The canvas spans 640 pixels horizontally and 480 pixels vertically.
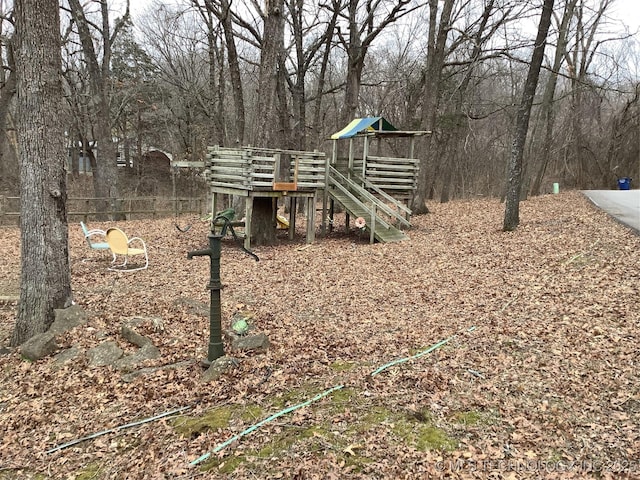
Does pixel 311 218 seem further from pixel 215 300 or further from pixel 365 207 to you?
pixel 215 300

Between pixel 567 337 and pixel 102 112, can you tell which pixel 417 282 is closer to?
pixel 567 337

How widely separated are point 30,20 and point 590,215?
12.9 metres

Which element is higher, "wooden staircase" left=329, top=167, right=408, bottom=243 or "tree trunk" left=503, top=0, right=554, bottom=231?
"tree trunk" left=503, top=0, right=554, bottom=231

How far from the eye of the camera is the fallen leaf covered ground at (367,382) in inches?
122

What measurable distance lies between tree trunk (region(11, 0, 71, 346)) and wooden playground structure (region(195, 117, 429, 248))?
5.04m

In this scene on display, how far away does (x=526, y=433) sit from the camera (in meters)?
3.26

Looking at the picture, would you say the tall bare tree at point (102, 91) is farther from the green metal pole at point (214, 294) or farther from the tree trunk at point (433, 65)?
the green metal pole at point (214, 294)

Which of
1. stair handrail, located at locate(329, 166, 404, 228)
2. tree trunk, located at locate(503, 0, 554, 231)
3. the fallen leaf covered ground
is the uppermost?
tree trunk, located at locate(503, 0, 554, 231)

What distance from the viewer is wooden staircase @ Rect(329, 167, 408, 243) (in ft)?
37.3

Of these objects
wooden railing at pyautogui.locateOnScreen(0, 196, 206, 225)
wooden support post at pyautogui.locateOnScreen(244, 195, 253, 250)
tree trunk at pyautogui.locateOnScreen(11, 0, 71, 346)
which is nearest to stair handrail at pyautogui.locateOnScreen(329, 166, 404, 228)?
wooden support post at pyautogui.locateOnScreen(244, 195, 253, 250)

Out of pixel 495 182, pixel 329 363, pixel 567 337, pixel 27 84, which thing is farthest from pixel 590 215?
pixel 495 182

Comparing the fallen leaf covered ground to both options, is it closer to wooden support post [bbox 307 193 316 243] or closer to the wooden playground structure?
the wooden playground structure

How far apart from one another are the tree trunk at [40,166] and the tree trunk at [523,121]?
924 centimetres

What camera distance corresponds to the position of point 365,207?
11633 millimetres
